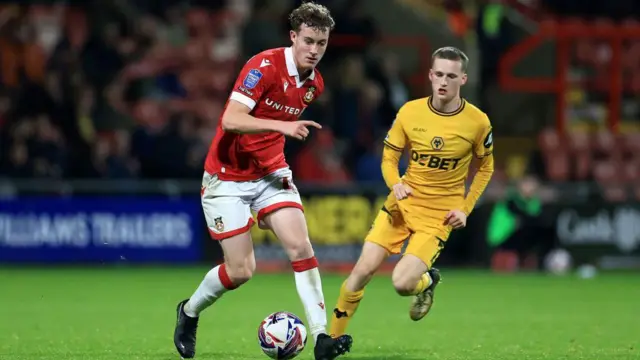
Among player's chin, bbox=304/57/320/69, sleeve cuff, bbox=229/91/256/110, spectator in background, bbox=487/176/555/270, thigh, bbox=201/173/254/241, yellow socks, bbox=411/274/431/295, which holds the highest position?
player's chin, bbox=304/57/320/69

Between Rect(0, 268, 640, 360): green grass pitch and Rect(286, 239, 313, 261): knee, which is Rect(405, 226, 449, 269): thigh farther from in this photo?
Rect(286, 239, 313, 261): knee

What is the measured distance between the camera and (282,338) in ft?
25.7

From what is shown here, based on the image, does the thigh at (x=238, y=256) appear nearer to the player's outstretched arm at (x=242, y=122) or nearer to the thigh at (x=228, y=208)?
the thigh at (x=228, y=208)

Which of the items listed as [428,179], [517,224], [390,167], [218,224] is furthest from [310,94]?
[517,224]

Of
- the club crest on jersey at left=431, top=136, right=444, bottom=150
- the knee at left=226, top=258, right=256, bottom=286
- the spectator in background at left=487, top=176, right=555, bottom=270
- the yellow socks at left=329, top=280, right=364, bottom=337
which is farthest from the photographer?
the spectator in background at left=487, top=176, right=555, bottom=270

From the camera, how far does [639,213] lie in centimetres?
1659

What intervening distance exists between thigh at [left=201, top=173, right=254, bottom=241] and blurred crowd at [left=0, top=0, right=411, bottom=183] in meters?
8.38

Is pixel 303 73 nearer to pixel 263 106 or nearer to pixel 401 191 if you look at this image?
pixel 263 106

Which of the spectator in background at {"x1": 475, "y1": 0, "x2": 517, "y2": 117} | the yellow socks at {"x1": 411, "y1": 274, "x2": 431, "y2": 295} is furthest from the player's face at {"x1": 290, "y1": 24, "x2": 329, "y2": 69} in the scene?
the spectator in background at {"x1": 475, "y1": 0, "x2": 517, "y2": 117}

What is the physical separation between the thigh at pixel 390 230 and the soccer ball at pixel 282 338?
1232mm

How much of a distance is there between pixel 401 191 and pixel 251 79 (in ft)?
4.48

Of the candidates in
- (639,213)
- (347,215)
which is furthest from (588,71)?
(347,215)

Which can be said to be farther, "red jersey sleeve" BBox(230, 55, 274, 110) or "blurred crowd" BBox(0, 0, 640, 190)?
"blurred crowd" BBox(0, 0, 640, 190)

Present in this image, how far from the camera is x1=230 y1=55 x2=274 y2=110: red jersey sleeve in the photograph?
7891mm
